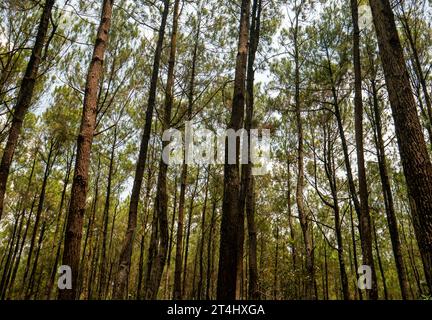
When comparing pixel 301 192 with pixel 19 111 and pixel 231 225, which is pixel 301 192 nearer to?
pixel 231 225

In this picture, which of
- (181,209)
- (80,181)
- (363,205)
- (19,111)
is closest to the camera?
(80,181)

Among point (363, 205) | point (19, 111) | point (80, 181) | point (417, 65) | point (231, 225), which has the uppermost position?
point (417, 65)

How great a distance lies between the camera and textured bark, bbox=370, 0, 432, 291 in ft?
10.5

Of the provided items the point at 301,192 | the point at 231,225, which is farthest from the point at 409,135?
the point at 301,192

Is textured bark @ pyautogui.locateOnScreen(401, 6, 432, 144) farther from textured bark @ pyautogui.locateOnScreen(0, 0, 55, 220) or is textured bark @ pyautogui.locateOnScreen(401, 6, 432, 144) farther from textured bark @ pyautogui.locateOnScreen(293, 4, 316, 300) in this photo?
textured bark @ pyautogui.locateOnScreen(0, 0, 55, 220)

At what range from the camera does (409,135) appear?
3.54m

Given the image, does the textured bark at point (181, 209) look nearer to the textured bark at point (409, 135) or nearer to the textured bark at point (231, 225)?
the textured bark at point (231, 225)

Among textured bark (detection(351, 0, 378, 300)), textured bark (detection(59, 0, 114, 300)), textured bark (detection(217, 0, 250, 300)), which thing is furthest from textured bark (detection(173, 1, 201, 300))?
textured bark (detection(59, 0, 114, 300))

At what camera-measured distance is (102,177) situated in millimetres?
16469

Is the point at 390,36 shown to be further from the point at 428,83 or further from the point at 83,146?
the point at 428,83

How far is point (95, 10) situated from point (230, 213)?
18.2 feet

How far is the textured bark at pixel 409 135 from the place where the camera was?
10.5ft

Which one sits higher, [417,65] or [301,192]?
[417,65]

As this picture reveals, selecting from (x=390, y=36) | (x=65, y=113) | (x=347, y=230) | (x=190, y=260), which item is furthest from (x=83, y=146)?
(x=190, y=260)
